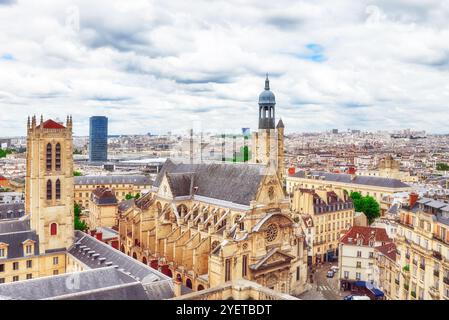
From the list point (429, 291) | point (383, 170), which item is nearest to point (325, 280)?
point (429, 291)

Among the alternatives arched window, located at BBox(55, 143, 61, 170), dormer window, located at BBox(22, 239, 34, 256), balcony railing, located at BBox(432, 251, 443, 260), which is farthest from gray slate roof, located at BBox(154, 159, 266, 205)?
balcony railing, located at BBox(432, 251, 443, 260)

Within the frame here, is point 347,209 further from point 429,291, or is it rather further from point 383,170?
point 383,170

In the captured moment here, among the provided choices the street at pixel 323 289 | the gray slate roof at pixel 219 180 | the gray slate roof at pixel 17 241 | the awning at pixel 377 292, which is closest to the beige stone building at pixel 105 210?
the gray slate roof at pixel 219 180

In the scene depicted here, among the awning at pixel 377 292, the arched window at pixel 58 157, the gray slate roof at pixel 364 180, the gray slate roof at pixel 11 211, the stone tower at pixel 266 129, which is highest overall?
the stone tower at pixel 266 129

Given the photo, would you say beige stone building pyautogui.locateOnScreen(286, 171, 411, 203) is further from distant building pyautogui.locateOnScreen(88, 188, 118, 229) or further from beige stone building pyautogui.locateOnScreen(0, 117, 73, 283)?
beige stone building pyautogui.locateOnScreen(0, 117, 73, 283)

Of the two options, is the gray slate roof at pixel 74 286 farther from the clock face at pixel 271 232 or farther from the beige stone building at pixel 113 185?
the beige stone building at pixel 113 185

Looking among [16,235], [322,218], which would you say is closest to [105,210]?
[16,235]
